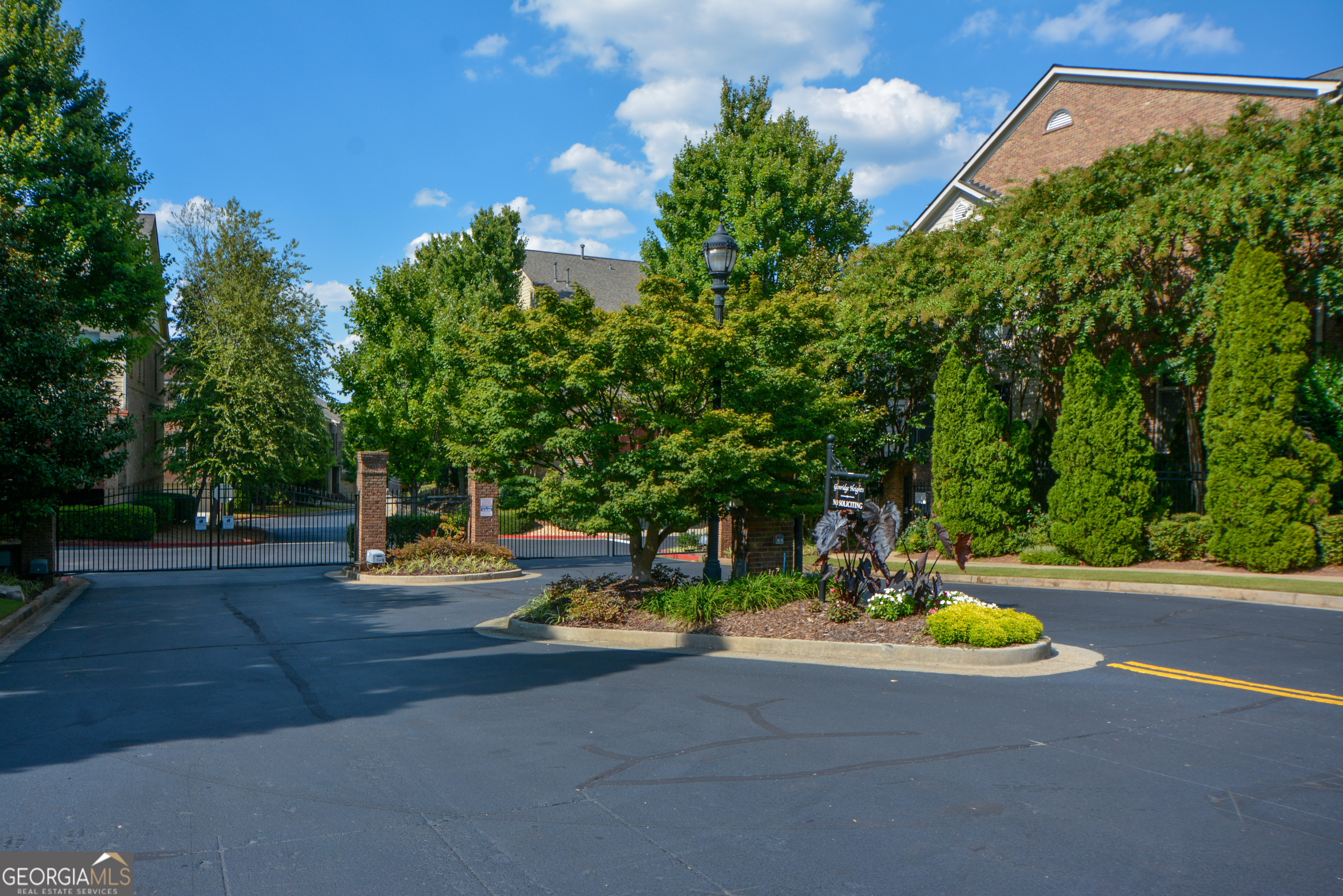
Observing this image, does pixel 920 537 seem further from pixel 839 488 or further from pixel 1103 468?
pixel 839 488

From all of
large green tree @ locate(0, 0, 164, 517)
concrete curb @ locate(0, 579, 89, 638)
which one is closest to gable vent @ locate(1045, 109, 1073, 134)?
large green tree @ locate(0, 0, 164, 517)

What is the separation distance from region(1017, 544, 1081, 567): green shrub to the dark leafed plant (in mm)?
9464

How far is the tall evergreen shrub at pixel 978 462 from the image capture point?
2158 centimetres

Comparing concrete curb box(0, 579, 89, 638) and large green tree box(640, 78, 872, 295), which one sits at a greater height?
large green tree box(640, 78, 872, 295)

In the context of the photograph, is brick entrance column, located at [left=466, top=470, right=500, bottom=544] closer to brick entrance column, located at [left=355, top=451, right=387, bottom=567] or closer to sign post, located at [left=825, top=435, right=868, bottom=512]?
brick entrance column, located at [left=355, top=451, right=387, bottom=567]

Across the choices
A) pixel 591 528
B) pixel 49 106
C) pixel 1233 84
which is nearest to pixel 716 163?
pixel 1233 84

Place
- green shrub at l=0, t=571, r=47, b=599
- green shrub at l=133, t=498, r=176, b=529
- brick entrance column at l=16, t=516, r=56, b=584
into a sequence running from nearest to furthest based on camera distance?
green shrub at l=0, t=571, r=47, b=599
brick entrance column at l=16, t=516, r=56, b=584
green shrub at l=133, t=498, r=176, b=529

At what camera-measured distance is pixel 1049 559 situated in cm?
2003

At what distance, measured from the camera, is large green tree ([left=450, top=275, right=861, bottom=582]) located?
450 inches

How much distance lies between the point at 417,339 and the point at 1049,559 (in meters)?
22.3

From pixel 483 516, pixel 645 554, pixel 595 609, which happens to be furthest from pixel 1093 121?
pixel 595 609

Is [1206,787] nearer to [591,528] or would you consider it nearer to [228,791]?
[228,791]

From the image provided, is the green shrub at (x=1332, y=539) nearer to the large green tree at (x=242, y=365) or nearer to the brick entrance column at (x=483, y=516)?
the brick entrance column at (x=483, y=516)

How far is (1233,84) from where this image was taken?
2330 centimetres
